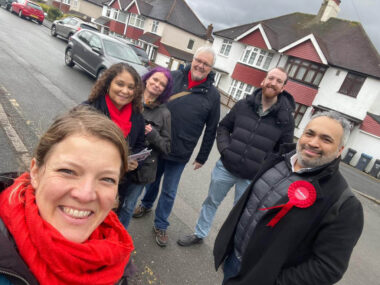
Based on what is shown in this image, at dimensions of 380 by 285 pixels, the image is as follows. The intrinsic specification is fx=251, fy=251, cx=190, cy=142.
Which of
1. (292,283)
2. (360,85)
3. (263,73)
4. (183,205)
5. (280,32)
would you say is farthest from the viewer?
(280,32)

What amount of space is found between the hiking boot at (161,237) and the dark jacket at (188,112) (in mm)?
954

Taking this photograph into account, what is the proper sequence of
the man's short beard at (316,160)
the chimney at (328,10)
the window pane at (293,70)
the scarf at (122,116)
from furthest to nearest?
the chimney at (328,10) → the window pane at (293,70) → the scarf at (122,116) → the man's short beard at (316,160)

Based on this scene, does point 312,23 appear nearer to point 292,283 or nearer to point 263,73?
point 263,73

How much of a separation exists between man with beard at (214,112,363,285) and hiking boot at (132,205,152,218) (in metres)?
1.73

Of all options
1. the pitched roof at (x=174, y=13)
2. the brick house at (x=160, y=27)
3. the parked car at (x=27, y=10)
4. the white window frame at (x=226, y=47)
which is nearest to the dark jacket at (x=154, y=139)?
the white window frame at (x=226, y=47)

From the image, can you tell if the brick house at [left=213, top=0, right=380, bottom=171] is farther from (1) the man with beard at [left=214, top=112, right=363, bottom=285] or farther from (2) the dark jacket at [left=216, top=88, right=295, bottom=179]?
(1) the man with beard at [left=214, top=112, right=363, bottom=285]

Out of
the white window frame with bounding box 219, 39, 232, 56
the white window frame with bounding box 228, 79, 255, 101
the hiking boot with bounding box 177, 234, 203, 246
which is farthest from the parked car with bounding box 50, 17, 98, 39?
the hiking boot with bounding box 177, 234, 203, 246

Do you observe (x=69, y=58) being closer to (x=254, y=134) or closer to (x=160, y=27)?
(x=254, y=134)

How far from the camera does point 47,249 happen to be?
39.7 inches

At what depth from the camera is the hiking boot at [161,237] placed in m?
3.10

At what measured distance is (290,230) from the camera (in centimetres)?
171

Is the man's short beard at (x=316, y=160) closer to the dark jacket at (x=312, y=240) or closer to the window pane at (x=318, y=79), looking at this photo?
the dark jacket at (x=312, y=240)

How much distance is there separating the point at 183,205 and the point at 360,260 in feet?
10.4

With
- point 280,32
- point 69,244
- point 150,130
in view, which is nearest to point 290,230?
point 69,244
